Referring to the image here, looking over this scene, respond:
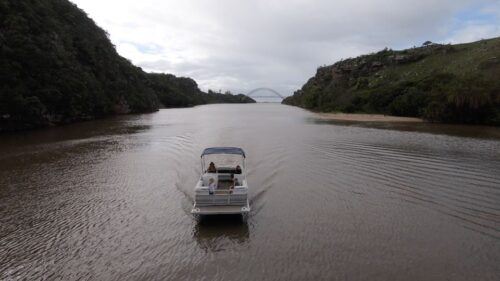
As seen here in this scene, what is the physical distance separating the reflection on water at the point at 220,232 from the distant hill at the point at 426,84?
4575 cm

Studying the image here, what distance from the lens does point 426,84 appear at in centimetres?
6444

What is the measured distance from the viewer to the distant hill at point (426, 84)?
49.7 meters

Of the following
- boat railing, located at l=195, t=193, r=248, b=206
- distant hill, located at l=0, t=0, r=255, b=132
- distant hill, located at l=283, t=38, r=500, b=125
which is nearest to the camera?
boat railing, located at l=195, t=193, r=248, b=206

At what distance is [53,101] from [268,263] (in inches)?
1847

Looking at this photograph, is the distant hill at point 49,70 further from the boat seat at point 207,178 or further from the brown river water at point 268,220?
the boat seat at point 207,178

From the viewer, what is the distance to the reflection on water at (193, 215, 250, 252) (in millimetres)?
12719

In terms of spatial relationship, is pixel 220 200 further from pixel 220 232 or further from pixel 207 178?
pixel 207 178

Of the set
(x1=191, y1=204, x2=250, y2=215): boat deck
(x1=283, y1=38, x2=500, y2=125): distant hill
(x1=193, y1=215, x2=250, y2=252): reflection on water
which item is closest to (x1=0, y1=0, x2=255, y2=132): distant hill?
(x1=191, y1=204, x2=250, y2=215): boat deck

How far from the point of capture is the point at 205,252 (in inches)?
477

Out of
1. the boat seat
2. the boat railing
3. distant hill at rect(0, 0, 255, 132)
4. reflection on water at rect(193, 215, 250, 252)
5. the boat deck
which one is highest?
distant hill at rect(0, 0, 255, 132)

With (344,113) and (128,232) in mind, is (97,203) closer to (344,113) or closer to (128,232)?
(128,232)

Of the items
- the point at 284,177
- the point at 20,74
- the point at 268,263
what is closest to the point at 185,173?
the point at 284,177

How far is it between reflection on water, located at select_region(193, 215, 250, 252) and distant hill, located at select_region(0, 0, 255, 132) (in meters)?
36.2

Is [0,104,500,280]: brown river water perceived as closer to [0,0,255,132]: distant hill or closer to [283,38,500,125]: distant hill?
[0,0,255,132]: distant hill
